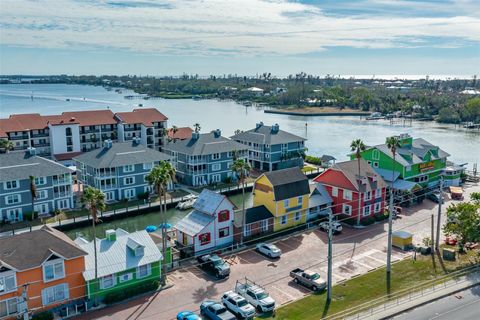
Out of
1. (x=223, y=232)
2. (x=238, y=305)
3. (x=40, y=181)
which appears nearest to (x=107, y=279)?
(x=238, y=305)

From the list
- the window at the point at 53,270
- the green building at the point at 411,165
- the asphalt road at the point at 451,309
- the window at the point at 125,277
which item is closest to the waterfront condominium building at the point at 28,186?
the window at the point at 53,270

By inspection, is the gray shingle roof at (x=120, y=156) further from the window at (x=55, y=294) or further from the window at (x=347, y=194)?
the window at (x=55, y=294)

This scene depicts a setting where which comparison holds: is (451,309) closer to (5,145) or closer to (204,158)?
(204,158)

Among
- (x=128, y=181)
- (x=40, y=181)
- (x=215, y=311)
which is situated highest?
(x=40, y=181)

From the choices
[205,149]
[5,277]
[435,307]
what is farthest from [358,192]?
[5,277]

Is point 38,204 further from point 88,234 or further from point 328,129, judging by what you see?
point 328,129

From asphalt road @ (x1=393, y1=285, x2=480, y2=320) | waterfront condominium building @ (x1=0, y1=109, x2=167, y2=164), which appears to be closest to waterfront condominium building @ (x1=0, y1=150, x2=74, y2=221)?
waterfront condominium building @ (x1=0, y1=109, x2=167, y2=164)

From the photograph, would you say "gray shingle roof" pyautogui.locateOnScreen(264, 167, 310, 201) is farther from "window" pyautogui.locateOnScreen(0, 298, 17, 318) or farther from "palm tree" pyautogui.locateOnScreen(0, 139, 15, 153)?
"palm tree" pyautogui.locateOnScreen(0, 139, 15, 153)
